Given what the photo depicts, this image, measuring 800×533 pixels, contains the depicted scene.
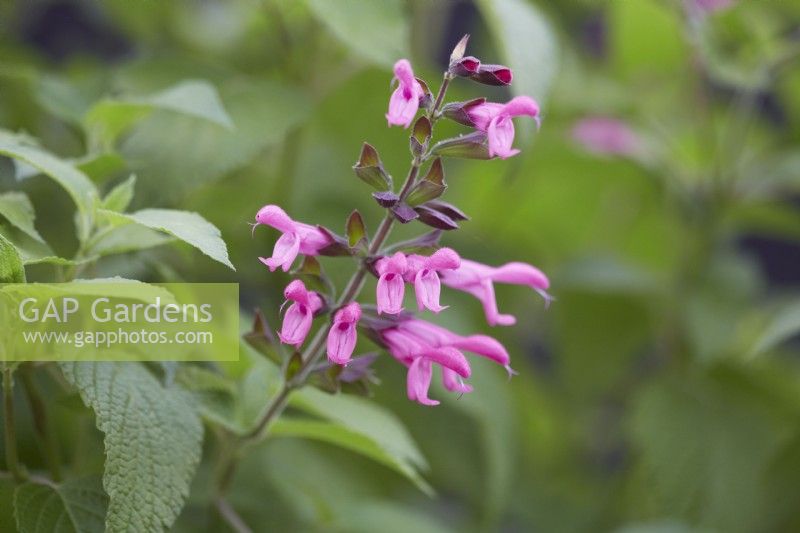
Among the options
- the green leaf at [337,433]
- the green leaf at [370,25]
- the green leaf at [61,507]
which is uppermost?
the green leaf at [370,25]

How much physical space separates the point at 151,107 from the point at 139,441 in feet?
0.74

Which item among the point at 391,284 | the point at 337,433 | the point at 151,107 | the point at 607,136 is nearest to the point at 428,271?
the point at 391,284

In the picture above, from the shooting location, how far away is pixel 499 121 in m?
0.41

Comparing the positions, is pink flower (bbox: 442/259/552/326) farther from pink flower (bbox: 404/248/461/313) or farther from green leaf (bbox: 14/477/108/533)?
green leaf (bbox: 14/477/108/533)

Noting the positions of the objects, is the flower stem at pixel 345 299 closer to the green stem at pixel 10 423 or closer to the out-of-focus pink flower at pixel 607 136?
the green stem at pixel 10 423

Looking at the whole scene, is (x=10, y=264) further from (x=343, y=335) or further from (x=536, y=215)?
(x=536, y=215)

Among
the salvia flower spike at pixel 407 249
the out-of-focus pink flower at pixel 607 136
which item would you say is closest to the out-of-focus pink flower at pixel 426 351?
the salvia flower spike at pixel 407 249

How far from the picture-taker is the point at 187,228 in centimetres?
39

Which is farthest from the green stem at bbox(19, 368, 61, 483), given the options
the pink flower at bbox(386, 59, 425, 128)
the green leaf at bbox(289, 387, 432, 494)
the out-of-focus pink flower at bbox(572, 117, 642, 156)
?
the out-of-focus pink flower at bbox(572, 117, 642, 156)

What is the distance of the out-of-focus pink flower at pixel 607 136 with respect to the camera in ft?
2.96

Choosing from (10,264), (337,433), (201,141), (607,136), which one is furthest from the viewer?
(607,136)

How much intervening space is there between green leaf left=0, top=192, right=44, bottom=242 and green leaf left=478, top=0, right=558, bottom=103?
10.7 inches

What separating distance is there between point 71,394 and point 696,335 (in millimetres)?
558

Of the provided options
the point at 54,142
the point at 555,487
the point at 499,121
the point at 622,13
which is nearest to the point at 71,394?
the point at 499,121
